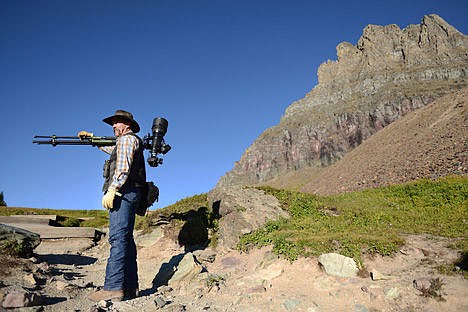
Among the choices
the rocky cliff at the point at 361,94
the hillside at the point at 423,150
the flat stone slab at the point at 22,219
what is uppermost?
the rocky cliff at the point at 361,94

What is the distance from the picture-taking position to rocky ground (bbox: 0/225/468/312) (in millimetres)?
4949

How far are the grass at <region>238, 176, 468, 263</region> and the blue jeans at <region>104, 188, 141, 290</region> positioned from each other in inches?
143

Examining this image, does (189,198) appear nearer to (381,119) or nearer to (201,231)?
(201,231)

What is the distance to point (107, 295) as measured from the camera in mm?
5258

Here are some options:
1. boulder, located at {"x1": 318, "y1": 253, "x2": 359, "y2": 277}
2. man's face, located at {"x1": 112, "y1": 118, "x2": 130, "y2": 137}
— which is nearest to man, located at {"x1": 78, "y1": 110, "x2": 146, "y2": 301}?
man's face, located at {"x1": 112, "y1": 118, "x2": 130, "y2": 137}

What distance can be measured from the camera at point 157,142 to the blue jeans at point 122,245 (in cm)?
124

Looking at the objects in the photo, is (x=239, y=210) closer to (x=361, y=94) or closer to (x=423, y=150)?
(x=423, y=150)

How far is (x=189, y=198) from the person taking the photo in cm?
1290

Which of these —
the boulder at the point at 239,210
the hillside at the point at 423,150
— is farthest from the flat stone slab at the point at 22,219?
the hillside at the point at 423,150

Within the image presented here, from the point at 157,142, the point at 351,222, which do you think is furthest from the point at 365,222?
the point at 157,142

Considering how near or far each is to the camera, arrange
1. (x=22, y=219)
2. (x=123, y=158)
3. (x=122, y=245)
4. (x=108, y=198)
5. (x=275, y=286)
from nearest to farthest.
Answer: (x=108, y=198), (x=122, y=245), (x=123, y=158), (x=275, y=286), (x=22, y=219)

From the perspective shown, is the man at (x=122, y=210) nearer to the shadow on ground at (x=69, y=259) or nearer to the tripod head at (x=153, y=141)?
the tripod head at (x=153, y=141)

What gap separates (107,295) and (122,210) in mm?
1503

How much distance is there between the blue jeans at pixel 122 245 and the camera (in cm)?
542
